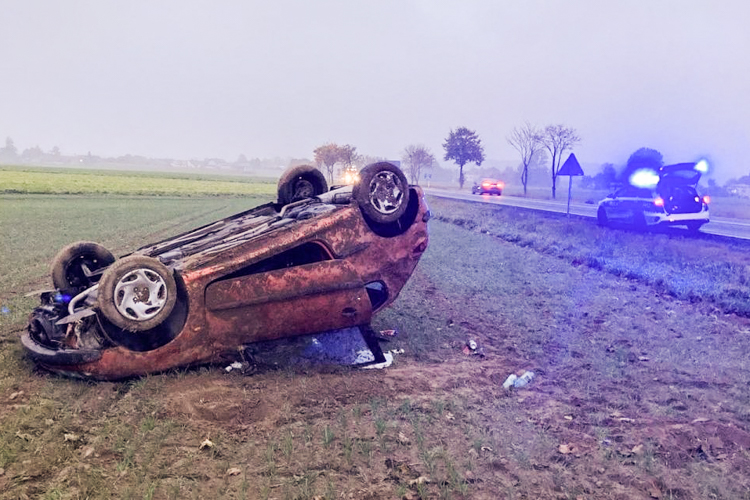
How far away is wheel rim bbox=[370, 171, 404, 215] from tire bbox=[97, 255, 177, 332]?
1919 millimetres

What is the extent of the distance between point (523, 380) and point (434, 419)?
1.19 metres

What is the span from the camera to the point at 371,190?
4949 millimetres

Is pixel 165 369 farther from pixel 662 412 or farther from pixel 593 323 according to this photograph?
pixel 593 323

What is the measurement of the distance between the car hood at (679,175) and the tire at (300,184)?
11966 millimetres

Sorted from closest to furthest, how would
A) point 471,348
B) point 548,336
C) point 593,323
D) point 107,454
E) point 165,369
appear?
point 107,454
point 165,369
point 471,348
point 548,336
point 593,323

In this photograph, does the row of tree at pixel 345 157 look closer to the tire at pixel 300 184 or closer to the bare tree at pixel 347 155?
the bare tree at pixel 347 155

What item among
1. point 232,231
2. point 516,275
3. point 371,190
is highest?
point 371,190

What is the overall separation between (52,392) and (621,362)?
16.2 ft

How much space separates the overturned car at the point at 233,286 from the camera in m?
4.02

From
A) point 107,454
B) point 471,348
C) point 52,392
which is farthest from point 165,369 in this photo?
point 471,348

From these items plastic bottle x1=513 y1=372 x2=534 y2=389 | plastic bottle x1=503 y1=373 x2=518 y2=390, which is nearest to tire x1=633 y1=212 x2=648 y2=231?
plastic bottle x1=513 y1=372 x2=534 y2=389

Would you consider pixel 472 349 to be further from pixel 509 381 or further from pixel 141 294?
pixel 141 294

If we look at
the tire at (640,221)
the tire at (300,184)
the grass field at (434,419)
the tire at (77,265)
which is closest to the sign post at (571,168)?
the tire at (640,221)

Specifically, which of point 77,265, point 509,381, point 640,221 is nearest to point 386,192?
point 509,381
